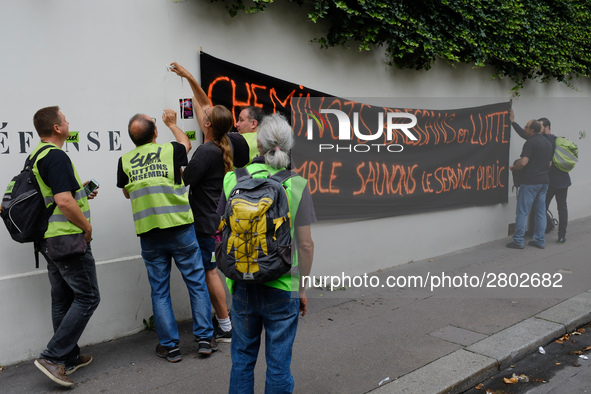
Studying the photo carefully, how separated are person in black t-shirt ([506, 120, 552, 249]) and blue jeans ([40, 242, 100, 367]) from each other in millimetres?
7061

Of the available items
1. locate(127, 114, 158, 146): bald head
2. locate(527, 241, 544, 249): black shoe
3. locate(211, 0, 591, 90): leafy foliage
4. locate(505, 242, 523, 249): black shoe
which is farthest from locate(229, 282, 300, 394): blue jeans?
locate(527, 241, 544, 249): black shoe

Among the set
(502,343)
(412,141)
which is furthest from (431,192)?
(502,343)

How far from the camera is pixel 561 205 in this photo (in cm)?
955

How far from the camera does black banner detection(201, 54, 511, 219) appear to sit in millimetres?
5852

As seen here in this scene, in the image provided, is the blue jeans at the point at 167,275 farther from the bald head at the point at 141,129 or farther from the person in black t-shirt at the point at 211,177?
the bald head at the point at 141,129

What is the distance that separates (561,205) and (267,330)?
8.13m

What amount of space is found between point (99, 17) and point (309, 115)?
2.59 meters

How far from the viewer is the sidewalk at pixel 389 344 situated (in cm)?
394

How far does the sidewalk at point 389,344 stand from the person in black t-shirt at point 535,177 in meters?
1.97

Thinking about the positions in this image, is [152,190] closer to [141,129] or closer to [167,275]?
[141,129]

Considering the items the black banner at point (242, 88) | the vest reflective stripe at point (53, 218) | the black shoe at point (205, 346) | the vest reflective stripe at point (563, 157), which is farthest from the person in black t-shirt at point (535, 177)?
the vest reflective stripe at point (53, 218)

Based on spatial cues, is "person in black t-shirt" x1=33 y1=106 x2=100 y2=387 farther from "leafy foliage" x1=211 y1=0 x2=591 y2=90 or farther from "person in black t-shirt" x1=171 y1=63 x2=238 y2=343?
"leafy foliage" x1=211 y1=0 x2=591 y2=90

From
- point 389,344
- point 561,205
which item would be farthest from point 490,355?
point 561,205

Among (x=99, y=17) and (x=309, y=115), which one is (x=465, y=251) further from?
(x=99, y=17)
